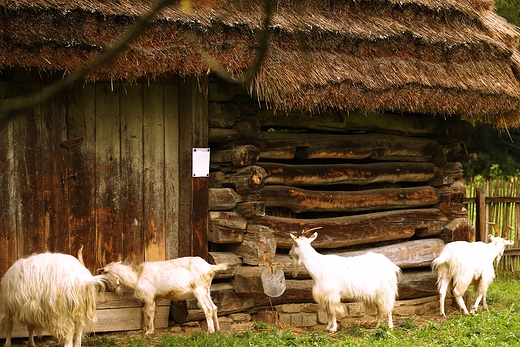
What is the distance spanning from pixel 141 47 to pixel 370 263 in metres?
3.09

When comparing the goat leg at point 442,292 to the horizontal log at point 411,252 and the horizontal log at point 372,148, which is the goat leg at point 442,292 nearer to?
the horizontal log at point 411,252

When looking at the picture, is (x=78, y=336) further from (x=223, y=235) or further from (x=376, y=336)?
(x=376, y=336)

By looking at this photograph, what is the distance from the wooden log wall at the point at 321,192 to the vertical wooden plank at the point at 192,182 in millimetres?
117

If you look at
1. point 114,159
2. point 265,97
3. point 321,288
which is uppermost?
point 265,97

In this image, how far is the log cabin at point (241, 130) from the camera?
6.16m

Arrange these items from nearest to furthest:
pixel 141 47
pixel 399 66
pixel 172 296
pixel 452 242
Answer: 1. pixel 141 47
2. pixel 172 296
3. pixel 399 66
4. pixel 452 242

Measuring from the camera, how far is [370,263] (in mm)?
7152

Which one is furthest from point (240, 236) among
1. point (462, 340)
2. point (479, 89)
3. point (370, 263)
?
point (479, 89)

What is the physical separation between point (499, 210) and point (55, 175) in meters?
7.58

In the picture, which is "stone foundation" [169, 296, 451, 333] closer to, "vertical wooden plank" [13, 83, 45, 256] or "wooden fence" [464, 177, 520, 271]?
"vertical wooden plank" [13, 83, 45, 256]

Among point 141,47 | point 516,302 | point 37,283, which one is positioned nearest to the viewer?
point 37,283

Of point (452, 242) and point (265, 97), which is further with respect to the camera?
point (452, 242)

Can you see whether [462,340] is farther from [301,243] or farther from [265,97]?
[265,97]

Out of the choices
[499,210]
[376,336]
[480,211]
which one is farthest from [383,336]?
[499,210]
